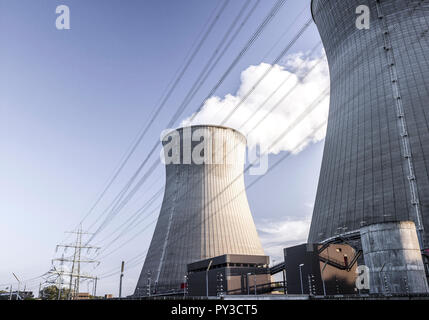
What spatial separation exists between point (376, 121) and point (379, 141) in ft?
4.55

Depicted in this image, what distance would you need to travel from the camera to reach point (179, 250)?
30.9 metres

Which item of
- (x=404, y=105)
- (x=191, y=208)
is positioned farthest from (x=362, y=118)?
(x=191, y=208)

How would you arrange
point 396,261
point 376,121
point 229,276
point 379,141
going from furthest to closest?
1. point 229,276
2. point 376,121
3. point 379,141
4. point 396,261

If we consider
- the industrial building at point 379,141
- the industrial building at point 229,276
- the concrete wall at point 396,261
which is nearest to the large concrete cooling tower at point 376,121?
the industrial building at point 379,141

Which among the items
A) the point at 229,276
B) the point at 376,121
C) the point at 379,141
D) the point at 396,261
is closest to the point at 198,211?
the point at 229,276

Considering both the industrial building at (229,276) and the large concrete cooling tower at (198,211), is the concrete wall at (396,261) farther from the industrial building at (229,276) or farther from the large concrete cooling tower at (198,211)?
the large concrete cooling tower at (198,211)

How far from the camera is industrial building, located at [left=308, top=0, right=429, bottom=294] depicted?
16828 mm

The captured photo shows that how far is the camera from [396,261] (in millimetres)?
16359

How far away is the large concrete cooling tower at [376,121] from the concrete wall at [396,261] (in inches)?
46.3

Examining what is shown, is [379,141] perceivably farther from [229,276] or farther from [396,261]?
[229,276]

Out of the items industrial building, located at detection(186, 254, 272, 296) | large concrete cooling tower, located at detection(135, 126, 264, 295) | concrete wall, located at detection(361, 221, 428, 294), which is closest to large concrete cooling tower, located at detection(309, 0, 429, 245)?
concrete wall, located at detection(361, 221, 428, 294)
